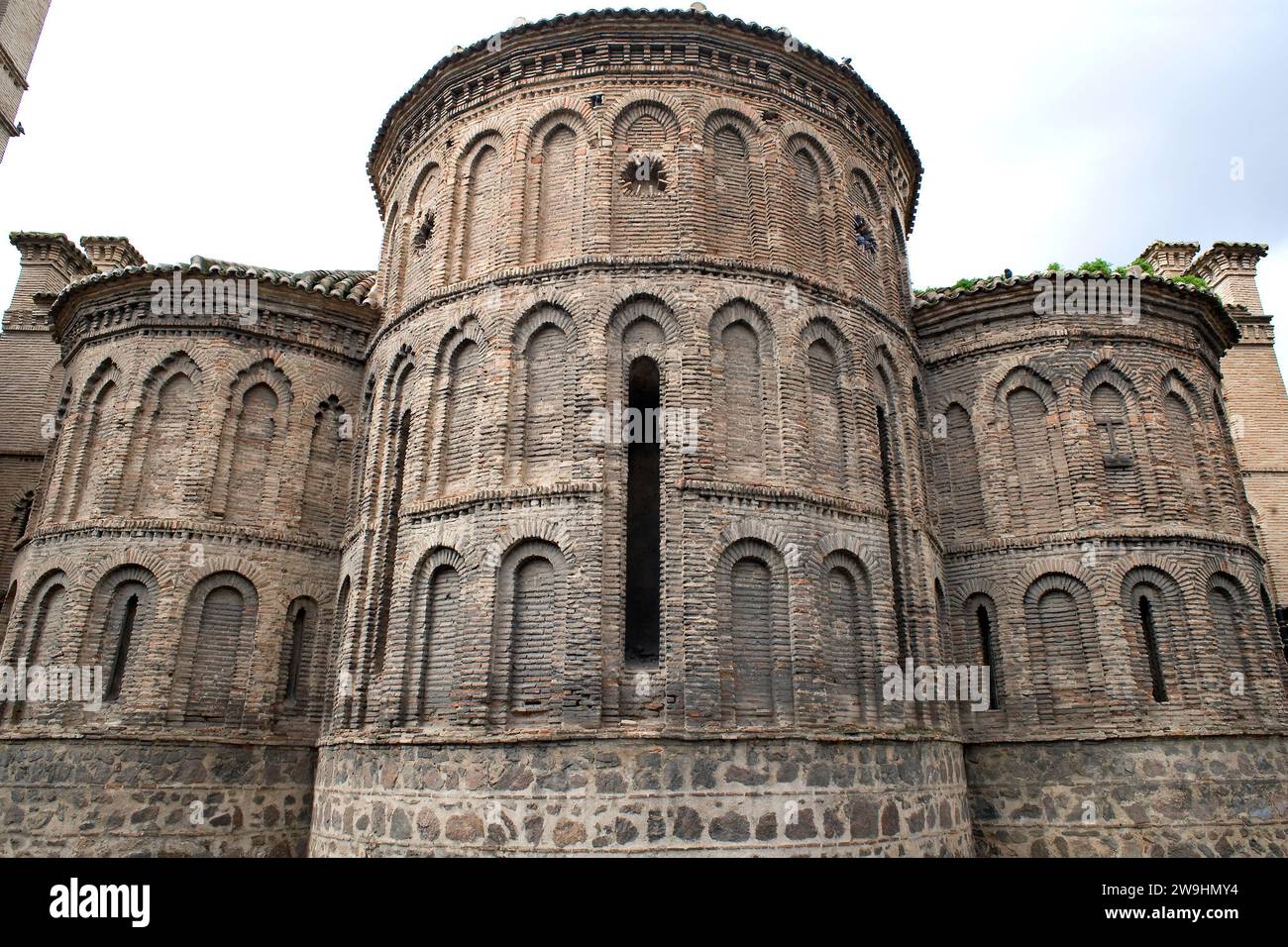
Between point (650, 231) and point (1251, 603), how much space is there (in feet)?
32.3

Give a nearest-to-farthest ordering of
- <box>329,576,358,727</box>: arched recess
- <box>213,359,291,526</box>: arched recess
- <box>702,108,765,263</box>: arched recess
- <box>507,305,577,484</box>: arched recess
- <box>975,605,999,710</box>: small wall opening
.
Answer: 1. <box>507,305,577,484</box>: arched recess
2. <box>329,576,358,727</box>: arched recess
3. <box>702,108,765,263</box>: arched recess
4. <box>975,605,999,710</box>: small wall opening
5. <box>213,359,291,526</box>: arched recess

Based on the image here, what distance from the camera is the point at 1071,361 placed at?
13.3 meters

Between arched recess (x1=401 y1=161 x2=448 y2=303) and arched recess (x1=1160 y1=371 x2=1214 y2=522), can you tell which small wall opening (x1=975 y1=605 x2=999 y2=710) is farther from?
arched recess (x1=401 y1=161 x2=448 y2=303)

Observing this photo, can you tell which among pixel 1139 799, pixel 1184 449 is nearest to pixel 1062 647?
pixel 1139 799

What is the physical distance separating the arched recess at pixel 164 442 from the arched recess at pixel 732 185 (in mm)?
8266

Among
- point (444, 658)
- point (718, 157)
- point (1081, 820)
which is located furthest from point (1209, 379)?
point (444, 658)

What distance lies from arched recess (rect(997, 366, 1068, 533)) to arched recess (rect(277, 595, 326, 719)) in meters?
10.5

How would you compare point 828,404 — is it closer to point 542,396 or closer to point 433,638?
point 542,396

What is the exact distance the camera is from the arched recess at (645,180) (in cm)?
1105

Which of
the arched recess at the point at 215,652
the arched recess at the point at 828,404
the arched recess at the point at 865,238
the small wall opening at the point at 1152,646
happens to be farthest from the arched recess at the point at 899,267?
the arched recess at the point at 215,652

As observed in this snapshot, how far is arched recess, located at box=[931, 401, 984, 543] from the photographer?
1322 cm

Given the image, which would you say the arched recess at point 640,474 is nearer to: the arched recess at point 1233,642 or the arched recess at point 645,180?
the arched recess at point 645,180

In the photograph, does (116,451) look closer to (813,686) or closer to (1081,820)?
(813,686)

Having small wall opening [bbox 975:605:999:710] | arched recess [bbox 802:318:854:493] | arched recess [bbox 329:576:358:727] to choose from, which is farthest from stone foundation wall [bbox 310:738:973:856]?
small wall opening [bbox 975:605:999:710]
